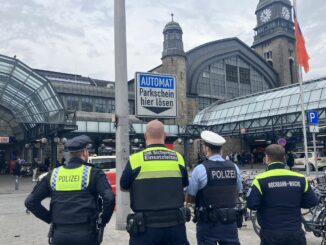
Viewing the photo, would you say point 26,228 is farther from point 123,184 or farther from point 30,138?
point 30,138

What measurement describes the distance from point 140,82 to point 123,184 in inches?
136

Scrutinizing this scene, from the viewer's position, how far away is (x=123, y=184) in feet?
12.3

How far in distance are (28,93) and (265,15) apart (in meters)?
51.7

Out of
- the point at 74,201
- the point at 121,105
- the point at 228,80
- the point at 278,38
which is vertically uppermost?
the point at 278,38

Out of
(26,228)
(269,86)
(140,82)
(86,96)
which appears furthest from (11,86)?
(269,86)

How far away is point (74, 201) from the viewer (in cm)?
367

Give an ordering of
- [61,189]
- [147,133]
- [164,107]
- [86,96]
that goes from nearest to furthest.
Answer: [61,189], [147,133], [164,107], [86,96]

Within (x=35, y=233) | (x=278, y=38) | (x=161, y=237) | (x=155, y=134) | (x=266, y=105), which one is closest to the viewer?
(x=161, y=237)

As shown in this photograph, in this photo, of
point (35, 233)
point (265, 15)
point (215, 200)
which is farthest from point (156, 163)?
point (265, 15)

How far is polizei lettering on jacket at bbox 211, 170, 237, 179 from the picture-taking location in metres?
4.12

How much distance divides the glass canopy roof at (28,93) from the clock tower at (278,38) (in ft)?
151

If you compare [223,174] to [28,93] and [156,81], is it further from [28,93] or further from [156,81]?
[28,93]

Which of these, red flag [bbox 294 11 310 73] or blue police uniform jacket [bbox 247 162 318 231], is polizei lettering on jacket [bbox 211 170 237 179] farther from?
Answer: red flag [bbox 294 11 310 73]

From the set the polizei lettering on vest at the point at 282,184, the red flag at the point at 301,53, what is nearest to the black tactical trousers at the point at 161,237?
the polizei lettering on vest at the point at 282,184
